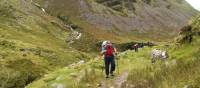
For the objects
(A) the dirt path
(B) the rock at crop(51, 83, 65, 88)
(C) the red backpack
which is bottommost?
(B) the rock at crop(51, 83, 65, 88)

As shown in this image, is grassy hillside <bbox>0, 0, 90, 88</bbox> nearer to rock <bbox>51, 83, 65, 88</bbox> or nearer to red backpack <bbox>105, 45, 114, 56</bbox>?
rock <bbox>51, 83, 65, 88</bbox>

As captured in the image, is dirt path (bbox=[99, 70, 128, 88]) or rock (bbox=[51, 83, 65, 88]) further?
Answer: rock (bbox=[51, 83, 65, 88])

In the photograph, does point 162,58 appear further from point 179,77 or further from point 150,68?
point 179,77

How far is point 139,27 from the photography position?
19875 centimetres

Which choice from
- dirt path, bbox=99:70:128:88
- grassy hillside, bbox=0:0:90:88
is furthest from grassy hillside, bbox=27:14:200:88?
grassy hillside, bbox=0:0:90:88

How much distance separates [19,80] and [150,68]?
28940 mm

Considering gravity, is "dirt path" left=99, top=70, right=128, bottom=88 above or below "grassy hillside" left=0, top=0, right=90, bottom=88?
above

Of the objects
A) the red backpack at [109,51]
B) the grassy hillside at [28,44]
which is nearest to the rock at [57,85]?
the red backpack at [109,51]

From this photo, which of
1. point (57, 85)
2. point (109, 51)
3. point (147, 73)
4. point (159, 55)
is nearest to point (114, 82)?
point (109, 51)

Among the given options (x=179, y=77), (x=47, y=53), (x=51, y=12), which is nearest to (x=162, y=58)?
(x=179, y=77)

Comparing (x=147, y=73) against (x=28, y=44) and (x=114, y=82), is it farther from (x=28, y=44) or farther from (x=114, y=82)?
(x=28, y=44)

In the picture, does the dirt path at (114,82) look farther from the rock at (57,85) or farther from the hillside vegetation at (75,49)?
the rock at (57,85)

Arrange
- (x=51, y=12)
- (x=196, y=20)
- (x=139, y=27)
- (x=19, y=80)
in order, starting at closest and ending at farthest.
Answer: (x=196, y=20) → (x=19, y=80) → (x=51, y=12) → (x=139, y=27)

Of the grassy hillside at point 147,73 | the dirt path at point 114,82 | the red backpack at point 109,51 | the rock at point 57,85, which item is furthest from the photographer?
the red backpack at point 109,51
